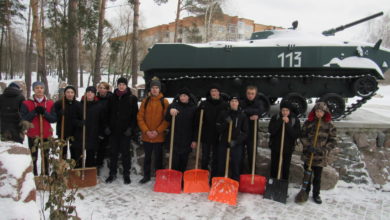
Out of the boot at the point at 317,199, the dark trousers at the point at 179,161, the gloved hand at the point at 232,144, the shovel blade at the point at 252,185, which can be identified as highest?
the gloved hand at the point at 232,144

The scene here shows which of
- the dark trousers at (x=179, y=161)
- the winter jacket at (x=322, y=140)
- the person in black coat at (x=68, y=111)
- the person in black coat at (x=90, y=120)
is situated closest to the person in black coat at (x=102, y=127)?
the person in black coat at (x=90, y=120)

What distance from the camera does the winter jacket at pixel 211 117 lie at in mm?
4867

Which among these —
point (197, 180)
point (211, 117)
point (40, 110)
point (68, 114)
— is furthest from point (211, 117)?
point (40, 110)

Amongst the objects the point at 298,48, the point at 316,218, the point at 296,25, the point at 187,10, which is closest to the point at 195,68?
the point at 298,48

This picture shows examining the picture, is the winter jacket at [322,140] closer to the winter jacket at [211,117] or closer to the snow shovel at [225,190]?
the snow shovel at [225,190]

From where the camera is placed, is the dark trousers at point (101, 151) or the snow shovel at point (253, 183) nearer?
the snow shovel at point (253, 183)

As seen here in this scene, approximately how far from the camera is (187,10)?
21.0m

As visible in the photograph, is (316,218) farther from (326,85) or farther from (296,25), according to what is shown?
(296,25)

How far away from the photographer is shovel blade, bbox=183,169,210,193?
4.75m

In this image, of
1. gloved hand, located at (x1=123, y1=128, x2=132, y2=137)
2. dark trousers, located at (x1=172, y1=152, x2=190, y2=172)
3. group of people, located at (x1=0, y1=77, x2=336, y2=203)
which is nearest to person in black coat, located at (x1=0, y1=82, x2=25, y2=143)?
group of people, located at (x1=0, y1=77, x2=336, y2=203)

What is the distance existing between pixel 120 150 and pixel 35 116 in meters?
1.54

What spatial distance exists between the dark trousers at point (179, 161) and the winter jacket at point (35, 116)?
7.13 ft

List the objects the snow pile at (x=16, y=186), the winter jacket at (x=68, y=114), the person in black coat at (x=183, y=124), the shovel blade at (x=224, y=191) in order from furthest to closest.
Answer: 1. the winter jacket at (x=68, y=114)
2. the person in black coat at (x=183, y=124)
3. the shovel blade at (x=224, y=191)
4. the snow pile at (x=16, y=186)

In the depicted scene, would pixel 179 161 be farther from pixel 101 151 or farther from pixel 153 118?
pixel 101 151
